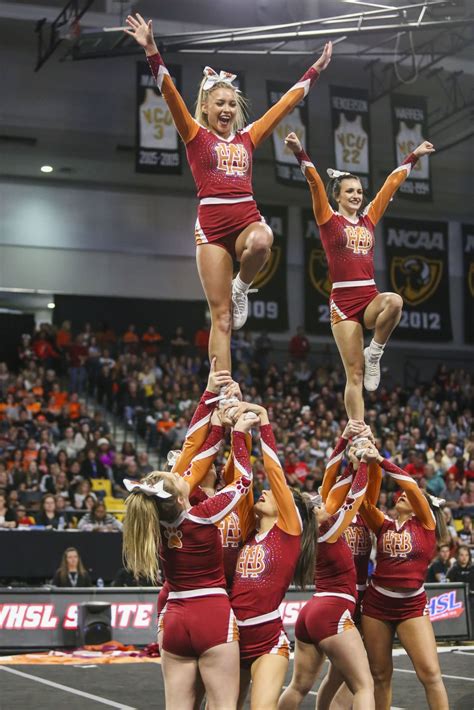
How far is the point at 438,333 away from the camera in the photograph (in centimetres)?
2589

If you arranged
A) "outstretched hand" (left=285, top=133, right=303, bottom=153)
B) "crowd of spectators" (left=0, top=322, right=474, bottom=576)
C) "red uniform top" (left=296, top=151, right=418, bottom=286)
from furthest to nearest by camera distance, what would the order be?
"crowd of spectators" (left=0, top=322, right=474, bottom=576), "red uniform top" (left=296, top=151, right=418, bottom=286), "outstretched hand" (left=285, top=133, right=303, bottom=153)

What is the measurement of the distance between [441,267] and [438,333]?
170 cm

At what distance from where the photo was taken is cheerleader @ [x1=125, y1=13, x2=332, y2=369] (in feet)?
18.9

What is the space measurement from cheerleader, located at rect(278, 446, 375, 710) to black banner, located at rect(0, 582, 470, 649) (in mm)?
5941

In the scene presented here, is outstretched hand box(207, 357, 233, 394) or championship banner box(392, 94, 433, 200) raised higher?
championship banner box(392, 94, 433, 200)

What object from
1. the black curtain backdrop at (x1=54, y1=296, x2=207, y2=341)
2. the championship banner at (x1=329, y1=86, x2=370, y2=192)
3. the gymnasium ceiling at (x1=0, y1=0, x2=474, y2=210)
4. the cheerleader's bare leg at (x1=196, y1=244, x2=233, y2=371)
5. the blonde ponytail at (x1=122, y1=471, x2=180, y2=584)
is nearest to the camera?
the blonde ponytail at (x1=122, y1=471, x2=180, y2=584)

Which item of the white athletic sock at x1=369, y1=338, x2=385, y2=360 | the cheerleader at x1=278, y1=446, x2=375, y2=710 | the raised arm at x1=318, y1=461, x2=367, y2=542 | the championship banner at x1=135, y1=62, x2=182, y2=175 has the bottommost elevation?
the cheerleader at x1=278, y1=446, x2=375, y2=710

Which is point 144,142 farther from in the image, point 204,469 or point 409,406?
point 204,469

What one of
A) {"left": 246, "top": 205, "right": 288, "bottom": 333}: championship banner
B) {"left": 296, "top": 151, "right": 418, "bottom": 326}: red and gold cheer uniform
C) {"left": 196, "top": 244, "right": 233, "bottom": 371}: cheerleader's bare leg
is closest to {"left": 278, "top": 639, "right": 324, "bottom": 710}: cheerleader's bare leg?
{"left": 196, "top": 244, "right": 233, "bottom": 371}: cheerleader's bare leg

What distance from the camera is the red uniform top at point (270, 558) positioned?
525 cm

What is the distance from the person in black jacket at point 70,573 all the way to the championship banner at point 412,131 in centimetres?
1115

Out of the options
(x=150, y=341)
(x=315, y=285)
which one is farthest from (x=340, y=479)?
(x=315, y=285)

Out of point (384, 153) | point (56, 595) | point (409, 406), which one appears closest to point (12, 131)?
point (384, 153)

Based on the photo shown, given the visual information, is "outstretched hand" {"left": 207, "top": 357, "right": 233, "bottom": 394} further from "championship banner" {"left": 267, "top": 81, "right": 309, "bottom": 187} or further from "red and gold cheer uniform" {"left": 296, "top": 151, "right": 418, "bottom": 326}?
"championship banner" {"left": 267, "top": 81, "right": 309, "bottom": 187}
